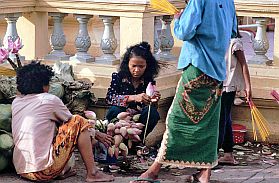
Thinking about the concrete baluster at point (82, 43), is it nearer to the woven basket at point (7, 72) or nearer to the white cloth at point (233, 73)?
the woven basket at point (7, 72)

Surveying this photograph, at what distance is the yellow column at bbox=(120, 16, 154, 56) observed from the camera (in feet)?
26.2

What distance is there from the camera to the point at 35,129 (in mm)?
6801

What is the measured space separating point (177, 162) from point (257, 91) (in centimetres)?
188

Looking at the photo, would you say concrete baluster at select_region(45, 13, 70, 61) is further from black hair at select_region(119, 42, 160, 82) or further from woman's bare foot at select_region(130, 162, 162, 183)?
woman's bare foot at select_region(130, 162, 162, 183)

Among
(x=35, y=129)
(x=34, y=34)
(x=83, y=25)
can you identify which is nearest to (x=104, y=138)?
(x=35, y=129)

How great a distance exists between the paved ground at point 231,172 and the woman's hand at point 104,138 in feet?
0.82

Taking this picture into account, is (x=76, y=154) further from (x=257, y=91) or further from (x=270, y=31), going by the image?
(x=270, y=31)

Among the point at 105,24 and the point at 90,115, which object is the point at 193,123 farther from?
the point at 105,24

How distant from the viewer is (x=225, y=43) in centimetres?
659

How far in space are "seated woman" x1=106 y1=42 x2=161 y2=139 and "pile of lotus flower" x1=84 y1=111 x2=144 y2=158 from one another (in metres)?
0.10

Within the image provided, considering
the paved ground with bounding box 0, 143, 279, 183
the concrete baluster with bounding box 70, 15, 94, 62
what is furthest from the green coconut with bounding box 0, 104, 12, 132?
the concrete baluster with bounding box 70, 15, 94, 62

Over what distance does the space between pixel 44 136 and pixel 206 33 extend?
1.48 metres

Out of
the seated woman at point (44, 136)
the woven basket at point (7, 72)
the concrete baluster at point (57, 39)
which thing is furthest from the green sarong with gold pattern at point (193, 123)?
the concrete baluster at point (57, 39)

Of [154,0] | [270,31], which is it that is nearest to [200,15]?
[154,0]
